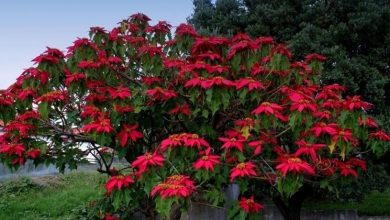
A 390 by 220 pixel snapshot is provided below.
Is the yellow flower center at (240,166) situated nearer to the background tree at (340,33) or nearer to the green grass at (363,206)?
the background tree at (340,33)

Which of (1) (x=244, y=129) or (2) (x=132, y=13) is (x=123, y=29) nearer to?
(2) (x=132, y=13)

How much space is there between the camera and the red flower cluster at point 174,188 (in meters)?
2.89

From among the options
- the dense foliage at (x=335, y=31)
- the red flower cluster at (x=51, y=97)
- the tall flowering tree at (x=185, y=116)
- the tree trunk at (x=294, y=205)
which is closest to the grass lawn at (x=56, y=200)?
the tree trunk at (x=294, y=205)

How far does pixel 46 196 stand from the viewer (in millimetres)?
7984

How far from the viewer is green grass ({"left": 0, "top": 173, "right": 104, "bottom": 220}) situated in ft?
22.2

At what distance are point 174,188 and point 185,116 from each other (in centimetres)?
97

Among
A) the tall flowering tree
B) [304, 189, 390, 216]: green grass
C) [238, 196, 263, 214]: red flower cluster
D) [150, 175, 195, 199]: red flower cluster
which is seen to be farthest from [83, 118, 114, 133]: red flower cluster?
[304, 189, 390, 216]: green grass

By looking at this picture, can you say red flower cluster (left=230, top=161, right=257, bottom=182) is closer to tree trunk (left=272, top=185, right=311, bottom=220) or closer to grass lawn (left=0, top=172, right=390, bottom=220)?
tree trunk (left=272, top=185, right=311, bottom=220)

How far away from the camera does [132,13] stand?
4.97 meters

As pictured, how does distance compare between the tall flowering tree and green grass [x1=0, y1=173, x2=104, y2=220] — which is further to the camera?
green grass [x1=0, y1=173, x2=104, y2=220]

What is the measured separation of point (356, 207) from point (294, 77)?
4322 millimetres

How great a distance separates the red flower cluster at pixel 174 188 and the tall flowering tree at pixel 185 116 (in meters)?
0.02

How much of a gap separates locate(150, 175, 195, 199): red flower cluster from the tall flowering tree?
0.06 feet

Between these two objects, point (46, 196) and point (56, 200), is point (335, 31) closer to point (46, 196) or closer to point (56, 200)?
point (56, 200)
